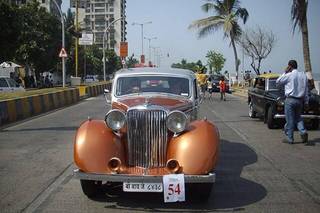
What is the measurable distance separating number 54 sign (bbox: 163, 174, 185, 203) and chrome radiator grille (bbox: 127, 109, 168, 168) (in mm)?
699

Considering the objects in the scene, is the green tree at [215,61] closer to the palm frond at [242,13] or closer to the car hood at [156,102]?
the palm frond at [242,13]

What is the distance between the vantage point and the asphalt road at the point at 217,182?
268 inches

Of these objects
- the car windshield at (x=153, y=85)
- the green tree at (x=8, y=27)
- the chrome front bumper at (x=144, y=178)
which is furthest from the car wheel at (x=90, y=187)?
the green tree at (x=8, y=27)

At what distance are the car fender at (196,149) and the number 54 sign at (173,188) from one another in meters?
0.27

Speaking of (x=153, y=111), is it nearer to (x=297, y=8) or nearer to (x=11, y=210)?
(x=11, y=210)

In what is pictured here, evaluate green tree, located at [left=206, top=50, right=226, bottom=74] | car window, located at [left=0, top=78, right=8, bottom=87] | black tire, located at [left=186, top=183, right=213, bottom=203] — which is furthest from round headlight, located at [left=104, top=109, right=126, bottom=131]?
green tree, located at [left=206, top=50, right=226, bottom=74]

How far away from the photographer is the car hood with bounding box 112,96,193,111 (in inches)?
311

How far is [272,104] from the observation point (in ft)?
50.3

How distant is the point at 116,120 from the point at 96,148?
0.54 metres

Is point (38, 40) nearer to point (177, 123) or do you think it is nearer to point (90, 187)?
point (90, 187)

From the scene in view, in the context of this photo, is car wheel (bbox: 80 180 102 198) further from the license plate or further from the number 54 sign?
the number 54 sign

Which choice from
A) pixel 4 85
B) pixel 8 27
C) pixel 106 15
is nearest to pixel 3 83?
pixel 4 85

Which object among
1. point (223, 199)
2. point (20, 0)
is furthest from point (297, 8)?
point (20, 0)

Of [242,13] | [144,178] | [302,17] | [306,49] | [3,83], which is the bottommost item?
[144,178]
